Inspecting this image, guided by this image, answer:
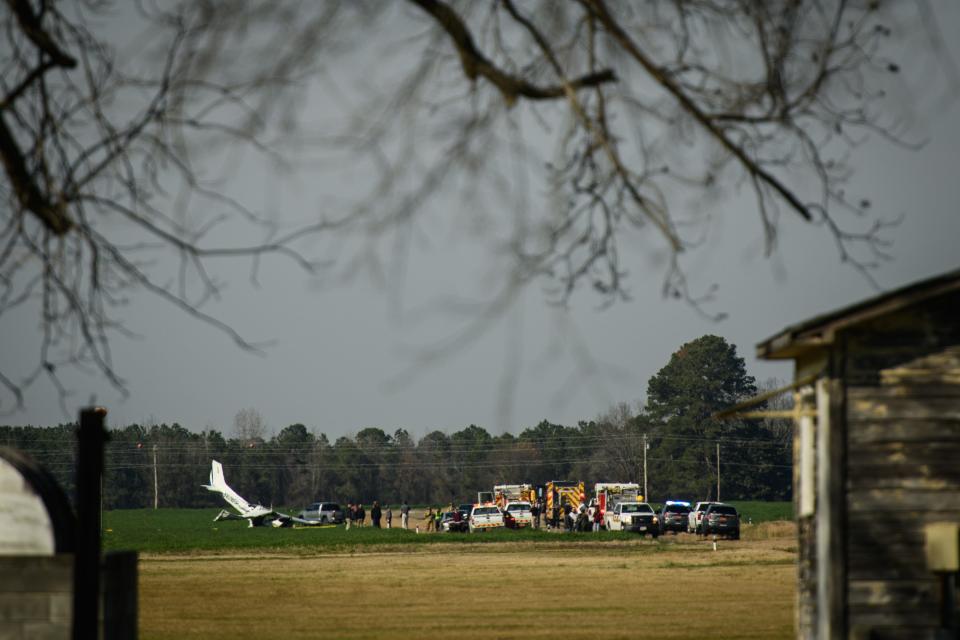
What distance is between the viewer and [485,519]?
7019 centimetres

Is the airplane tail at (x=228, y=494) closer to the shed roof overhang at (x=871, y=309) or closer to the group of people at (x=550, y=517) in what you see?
the group of people at (x=550, y=517)

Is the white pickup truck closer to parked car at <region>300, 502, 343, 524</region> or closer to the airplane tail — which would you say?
parked car at <region>300, 502, 343, 524</region>

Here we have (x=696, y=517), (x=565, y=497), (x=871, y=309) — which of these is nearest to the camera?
(x=871, y=309)

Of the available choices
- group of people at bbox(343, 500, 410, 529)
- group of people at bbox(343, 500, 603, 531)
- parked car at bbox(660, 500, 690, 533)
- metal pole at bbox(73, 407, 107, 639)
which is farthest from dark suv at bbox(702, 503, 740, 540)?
metal pole at bbox(73, 407, 107, 639)

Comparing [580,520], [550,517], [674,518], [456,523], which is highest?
[674,518]

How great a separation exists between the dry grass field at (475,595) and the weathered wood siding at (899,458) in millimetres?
7430

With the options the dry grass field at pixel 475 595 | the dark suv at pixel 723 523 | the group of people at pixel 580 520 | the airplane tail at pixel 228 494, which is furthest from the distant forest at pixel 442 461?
the dry grass field at pixel 475 595

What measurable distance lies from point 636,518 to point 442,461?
9365cm

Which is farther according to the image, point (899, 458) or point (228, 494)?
point (228, 494)

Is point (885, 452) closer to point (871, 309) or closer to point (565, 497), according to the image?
point (871, 309)

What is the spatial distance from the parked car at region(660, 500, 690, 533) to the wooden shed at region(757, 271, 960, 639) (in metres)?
55.7

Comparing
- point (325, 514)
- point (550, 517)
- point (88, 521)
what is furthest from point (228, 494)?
point (88, 521)

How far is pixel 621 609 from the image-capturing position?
23.9m

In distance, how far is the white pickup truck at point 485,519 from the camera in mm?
69875
